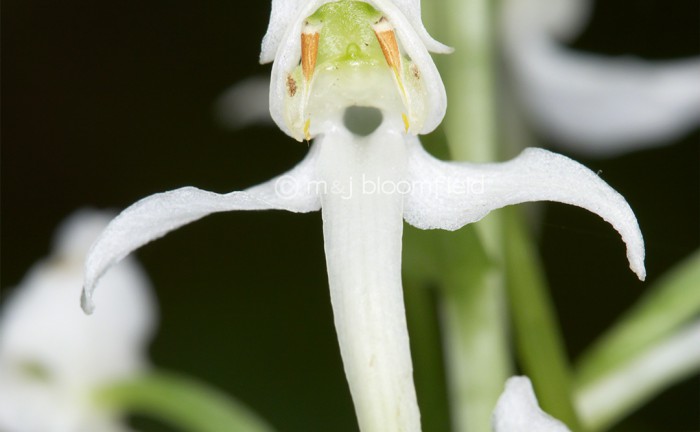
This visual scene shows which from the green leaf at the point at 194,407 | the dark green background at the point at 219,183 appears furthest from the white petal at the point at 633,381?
the dark green background at the point at 219,183

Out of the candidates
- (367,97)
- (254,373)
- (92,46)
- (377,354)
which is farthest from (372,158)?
(92,46)

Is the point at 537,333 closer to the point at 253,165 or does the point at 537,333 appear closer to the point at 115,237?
the point at 115,237

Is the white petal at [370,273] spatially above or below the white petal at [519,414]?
above

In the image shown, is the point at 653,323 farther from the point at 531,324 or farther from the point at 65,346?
the point at 65,346

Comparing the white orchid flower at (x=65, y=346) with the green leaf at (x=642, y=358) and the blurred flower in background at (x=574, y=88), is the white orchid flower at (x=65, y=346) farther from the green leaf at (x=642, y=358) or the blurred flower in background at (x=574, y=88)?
the green leaf at (x=642, y=358)

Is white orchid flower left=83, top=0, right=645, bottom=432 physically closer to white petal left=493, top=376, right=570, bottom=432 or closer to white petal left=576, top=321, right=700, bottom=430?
white petal left=493, top=376, right=570, bottom=432

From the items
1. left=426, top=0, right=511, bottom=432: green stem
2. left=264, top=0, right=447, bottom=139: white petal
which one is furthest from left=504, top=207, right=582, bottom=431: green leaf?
left=264, top=0, right=447, bottom=139: white petal

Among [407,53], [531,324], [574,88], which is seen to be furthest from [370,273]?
[574,88]
